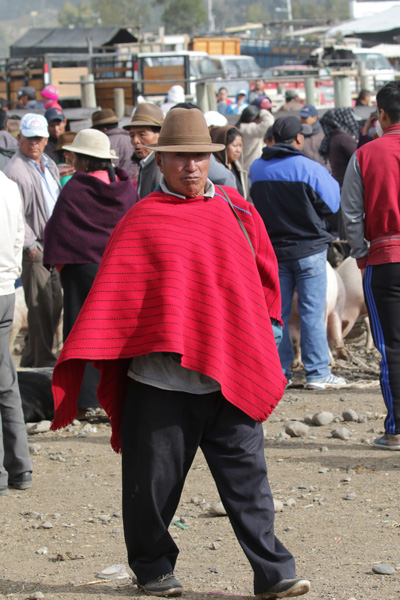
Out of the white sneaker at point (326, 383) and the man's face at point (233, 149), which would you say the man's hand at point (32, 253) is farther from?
the white sneaker at point (326, 383)

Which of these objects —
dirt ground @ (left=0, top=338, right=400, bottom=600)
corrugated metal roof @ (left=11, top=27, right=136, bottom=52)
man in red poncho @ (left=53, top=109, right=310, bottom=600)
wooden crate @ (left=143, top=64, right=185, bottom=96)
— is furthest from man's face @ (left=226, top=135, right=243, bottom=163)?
corrugated metal roof @ (left=11, top=27, right=136, bottom=52)

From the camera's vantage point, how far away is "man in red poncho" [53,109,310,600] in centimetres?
348

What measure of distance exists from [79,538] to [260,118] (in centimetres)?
802

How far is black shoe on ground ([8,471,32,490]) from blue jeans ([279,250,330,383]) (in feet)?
8.90

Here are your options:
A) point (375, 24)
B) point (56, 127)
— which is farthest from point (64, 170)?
point (375, 24)

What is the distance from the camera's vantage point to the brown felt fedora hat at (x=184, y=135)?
3570 mm

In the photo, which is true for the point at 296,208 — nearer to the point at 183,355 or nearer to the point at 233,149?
the point at 233,149

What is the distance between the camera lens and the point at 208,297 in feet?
11.4

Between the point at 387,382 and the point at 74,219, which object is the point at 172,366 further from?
the point at 74,219

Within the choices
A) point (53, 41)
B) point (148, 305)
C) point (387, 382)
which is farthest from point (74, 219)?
point (53, 41)

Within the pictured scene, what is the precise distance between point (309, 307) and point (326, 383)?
2.31 ft

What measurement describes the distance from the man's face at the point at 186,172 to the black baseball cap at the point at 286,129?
12.9 ft

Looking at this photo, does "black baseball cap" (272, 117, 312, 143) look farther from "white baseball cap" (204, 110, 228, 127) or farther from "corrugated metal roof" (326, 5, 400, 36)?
"corrugated metal roof" (326, 5, 400, 36)

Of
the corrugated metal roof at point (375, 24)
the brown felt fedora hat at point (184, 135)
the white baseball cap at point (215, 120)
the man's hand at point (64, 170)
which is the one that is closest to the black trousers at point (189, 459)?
the brown felt fedora hat at point (184, 135)
